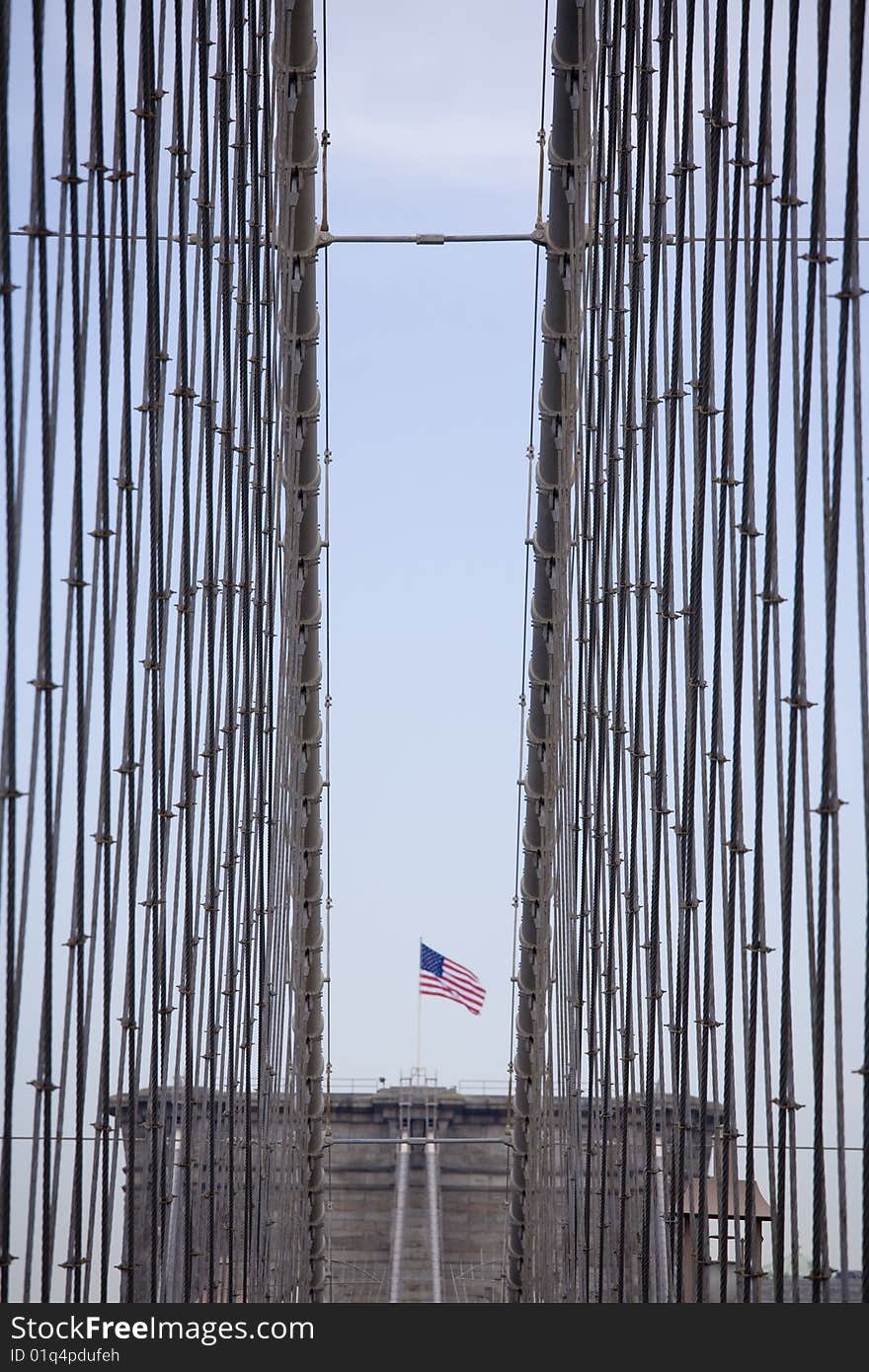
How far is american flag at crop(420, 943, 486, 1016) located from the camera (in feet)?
109

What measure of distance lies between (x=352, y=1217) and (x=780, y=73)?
28842 mm

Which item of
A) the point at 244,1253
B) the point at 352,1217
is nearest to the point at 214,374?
the point at 244,1253

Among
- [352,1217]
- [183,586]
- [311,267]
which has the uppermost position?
[311,267]

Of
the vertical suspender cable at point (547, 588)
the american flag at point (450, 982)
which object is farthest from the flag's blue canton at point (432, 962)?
the vertical suspender cable at point (547, 588)

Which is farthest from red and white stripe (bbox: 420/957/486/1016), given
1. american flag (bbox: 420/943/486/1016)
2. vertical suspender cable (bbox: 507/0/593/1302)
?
vertical suspender cable (bbox: 507/0/593/1302)

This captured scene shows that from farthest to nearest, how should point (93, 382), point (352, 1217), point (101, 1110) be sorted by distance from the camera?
1. point (352, 1217)
2. point (93, 382)
3. point (101, 1110)

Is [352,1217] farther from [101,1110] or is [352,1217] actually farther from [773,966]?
[101,1110]

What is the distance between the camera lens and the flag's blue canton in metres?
33.7

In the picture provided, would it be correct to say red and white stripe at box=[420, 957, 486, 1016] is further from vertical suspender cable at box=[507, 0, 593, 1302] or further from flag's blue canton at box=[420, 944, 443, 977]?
vertical suspender cable at box=[507, 0, 593, 1302]

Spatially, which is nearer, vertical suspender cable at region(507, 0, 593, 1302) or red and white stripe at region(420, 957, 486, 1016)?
vertical suspender cable at region(507, 0, 593, 1302)

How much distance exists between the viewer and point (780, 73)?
1969 cm

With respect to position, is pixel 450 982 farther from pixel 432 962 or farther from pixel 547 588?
pixel 547 588

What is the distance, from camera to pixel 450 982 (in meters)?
33.3

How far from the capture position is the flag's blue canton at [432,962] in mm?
33719
